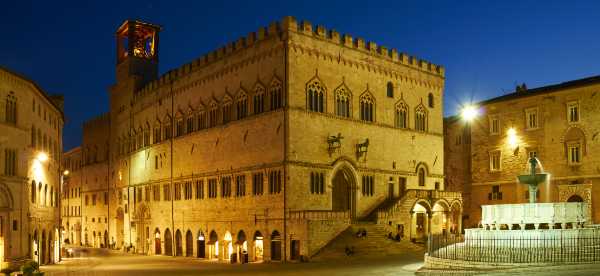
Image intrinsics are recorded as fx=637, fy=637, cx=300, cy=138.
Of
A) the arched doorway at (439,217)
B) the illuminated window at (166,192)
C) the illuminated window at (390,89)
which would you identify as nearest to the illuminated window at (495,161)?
the arched doorway at (439,217)

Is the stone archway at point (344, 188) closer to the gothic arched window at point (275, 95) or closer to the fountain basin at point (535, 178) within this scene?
the gothic arched window at point (275, 95)

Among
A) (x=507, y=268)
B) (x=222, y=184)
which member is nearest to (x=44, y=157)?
(x=222, y=184)

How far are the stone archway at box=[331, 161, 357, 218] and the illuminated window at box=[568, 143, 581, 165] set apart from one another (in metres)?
17.0

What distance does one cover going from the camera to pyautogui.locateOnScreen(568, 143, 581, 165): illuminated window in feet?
153

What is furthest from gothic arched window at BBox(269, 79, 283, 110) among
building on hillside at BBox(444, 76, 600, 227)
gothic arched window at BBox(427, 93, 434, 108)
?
building on hillside at BBox(444, 76, 600, 227)

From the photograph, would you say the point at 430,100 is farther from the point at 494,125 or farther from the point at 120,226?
the point at 120,226

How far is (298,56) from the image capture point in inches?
1566

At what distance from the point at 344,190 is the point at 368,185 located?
2.28 m

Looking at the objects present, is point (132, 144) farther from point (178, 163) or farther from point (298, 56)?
point (298, 56)

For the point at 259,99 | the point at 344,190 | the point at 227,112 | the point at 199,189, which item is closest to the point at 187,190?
the point at 199,189

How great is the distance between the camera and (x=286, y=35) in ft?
129

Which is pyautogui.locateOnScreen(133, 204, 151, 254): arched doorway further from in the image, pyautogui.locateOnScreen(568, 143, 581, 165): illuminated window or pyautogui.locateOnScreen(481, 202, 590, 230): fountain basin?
pyautogui.locateOnScreen(481, 202, 590, 230): fountain basin

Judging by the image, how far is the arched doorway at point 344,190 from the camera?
42.2 metres

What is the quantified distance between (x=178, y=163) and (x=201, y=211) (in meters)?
5.81
